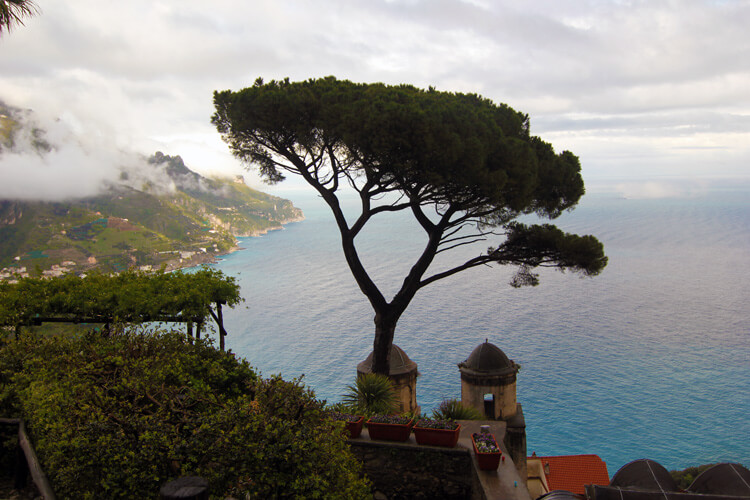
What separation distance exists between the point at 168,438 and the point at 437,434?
16.8ft

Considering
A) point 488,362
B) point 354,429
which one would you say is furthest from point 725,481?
point 354,429

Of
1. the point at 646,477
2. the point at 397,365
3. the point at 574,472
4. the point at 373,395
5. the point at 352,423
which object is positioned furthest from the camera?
the point at 574,472

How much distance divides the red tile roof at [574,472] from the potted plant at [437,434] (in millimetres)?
17844

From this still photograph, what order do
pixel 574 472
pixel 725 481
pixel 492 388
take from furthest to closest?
pixel 574 472, pixel 492 388, pixel 725 481

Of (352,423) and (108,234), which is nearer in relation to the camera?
(352,423)

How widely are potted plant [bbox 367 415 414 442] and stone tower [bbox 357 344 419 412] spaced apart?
592 centimetres

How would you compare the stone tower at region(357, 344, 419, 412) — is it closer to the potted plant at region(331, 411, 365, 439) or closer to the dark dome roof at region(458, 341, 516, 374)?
the dark dome roof at region(458, 341, 516, 374)

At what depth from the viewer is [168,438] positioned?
5.57 m

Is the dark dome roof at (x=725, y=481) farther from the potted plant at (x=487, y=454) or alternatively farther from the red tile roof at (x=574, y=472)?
the red tile roof at (x=574, y=472)

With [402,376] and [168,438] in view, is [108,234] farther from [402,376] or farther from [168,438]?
[168,438]

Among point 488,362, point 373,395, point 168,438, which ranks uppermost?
point 168,438

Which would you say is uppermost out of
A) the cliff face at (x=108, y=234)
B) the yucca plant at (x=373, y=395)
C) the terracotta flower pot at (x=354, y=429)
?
the cliff face at (x=108, y=234)

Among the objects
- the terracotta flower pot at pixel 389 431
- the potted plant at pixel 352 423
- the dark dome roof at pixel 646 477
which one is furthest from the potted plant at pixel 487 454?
the dark dome roof at pixel 646 477

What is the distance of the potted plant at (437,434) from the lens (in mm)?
9164
